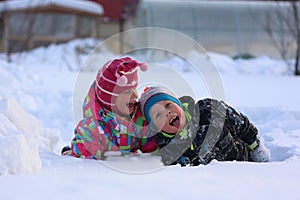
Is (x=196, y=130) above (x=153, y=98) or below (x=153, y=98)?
below

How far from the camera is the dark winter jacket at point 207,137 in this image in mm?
2119

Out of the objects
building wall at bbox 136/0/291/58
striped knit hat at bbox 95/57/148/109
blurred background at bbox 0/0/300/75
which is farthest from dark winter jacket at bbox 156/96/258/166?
building wall at bbox 136/0/291/58

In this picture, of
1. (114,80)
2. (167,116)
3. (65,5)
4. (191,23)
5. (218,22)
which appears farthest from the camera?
(65,5)

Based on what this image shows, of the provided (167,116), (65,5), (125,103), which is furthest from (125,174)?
(65,5)

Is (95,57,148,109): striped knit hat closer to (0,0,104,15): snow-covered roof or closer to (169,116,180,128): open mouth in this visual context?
(169,116,180,128): open mouth

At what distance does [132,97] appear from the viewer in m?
2.26

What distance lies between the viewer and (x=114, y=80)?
221 cm

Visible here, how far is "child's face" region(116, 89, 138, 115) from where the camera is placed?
7.29 ft

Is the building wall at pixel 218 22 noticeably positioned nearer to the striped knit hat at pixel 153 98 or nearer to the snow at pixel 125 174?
the snow at pixel 125 174

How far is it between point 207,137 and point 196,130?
0.20 ft

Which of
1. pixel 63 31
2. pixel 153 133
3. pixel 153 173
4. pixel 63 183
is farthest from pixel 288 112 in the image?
pixel 63 31

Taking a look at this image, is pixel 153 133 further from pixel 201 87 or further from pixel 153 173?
pixel 201 87

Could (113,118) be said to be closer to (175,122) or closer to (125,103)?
(125,103)

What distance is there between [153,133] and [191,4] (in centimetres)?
1159
